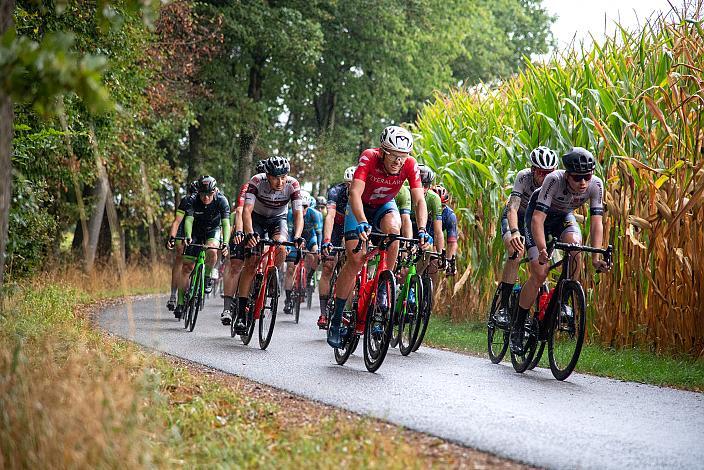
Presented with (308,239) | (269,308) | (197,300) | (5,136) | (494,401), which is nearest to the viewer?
(5,136)

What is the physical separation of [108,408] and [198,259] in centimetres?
925

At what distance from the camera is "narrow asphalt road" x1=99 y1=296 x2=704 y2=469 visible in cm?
593

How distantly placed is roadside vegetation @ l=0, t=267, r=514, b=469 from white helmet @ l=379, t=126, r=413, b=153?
2.61 meters

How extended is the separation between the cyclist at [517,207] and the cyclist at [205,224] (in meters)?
4.66

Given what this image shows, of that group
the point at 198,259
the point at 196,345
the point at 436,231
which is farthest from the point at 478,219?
the point at 196,345

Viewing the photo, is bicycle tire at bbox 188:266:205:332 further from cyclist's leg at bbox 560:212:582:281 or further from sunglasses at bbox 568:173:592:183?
sunglasses at bbox 568:173:592:183

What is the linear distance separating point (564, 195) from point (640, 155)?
2.29 meters

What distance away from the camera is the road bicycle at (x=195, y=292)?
534 inches

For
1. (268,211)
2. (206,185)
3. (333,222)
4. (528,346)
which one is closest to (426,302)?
(528,346)

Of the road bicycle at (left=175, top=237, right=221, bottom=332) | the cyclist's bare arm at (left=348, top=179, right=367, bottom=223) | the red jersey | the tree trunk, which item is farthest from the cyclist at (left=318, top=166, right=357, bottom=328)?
the tree trunk

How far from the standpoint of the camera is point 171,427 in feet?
19.5

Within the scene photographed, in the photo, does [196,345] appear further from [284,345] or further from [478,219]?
[478,219]

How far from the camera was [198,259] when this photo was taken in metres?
14.1

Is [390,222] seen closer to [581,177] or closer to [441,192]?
[581,177]
